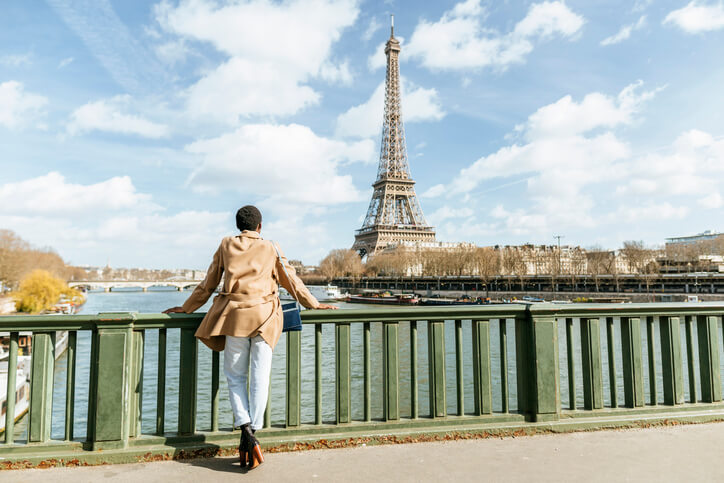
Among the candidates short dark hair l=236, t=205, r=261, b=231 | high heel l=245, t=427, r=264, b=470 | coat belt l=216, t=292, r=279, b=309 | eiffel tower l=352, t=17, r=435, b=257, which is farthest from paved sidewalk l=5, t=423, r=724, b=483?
eiffel tower l=352, t=17, r=435, b=257

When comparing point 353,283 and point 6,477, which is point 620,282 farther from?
point 6,477

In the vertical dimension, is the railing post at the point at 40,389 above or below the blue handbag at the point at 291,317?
below

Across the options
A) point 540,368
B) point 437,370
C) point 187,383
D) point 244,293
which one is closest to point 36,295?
point 187,383

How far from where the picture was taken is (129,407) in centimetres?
359

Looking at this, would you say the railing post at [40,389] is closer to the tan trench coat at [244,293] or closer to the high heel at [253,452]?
the tan trench coat at [244,293]

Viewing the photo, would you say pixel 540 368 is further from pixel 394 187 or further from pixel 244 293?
pixel 394 187

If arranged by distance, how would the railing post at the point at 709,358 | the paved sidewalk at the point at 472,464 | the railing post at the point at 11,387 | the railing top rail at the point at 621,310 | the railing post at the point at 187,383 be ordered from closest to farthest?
the paved sidewalk at the point at 472,464, the railing post at the point at 11,387, the railing post at the point at 187,383, the railing top rail at the point at 621,310, the railing post at the point at 709,358

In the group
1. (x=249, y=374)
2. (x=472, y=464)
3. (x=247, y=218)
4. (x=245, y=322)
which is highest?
(x=247, y=218)

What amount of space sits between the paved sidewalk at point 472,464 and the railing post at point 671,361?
46cm

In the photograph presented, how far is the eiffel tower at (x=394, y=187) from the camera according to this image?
3590 inches

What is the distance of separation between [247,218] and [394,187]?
87.8 metres

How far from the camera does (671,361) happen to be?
4.34 m

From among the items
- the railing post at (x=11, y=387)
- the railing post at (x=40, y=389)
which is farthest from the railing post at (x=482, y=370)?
the railing post at (x=11, y=387)

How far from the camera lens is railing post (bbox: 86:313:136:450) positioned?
136 inches
